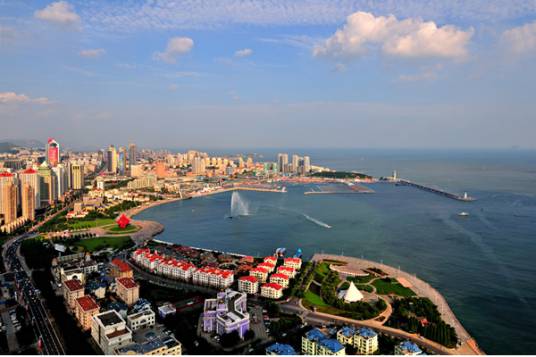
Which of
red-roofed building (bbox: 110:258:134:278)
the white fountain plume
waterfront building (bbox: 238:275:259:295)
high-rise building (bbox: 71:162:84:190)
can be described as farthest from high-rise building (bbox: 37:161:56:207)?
waterfront building (bbox: 238:275:259:295)

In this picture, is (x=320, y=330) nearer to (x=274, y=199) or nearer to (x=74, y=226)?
(x=74, y=226)

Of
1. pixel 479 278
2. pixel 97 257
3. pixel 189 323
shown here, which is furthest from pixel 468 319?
pixel 97 257

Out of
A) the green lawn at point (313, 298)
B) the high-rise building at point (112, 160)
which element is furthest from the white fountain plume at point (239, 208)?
the high-rise building at point (112, 160)

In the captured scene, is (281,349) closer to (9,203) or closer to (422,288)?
(422,288)

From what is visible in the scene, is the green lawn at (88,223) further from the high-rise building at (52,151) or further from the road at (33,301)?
the high-rise building at (52,151)

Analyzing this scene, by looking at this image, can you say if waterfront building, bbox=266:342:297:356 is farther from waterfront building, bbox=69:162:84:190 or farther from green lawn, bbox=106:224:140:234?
waterfront building, bbox=69:162:84:190
